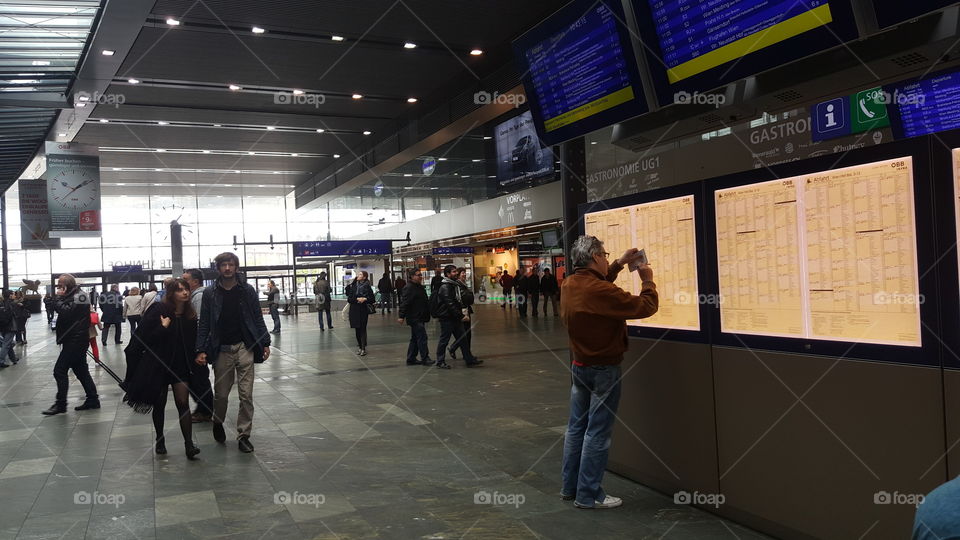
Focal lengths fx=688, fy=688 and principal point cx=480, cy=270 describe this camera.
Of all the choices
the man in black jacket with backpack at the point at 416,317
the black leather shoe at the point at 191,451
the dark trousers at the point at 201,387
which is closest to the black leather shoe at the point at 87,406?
the dark trousers at the point at 201,387

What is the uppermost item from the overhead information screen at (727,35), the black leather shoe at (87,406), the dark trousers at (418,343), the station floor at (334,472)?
the overhead information screen at (727,35)

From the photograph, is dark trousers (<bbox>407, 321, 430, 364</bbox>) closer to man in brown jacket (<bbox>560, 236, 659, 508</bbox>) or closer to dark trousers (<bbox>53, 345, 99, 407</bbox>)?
dark trousers (<bbox>53, 345, 99, 407</bbox>)

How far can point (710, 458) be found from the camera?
4.30m

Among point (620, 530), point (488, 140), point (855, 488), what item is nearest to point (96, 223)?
point (488, 140)

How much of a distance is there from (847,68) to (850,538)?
2.47m

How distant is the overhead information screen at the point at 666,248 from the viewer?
14.7 feet

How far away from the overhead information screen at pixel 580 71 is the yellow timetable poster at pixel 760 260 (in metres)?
1.10

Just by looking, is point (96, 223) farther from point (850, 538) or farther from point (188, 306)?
point (850, 538)

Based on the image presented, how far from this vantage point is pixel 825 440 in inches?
141

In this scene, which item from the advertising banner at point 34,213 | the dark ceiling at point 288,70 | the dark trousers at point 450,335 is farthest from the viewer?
the advertising banner at point 34,213

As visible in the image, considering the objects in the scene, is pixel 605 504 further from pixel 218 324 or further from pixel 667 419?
pixel 218 324

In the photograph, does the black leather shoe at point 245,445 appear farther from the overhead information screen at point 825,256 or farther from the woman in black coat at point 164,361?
the overhead information screen at point 825,256

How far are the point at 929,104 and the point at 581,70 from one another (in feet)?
7.73

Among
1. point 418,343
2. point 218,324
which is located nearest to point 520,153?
point 418,343
